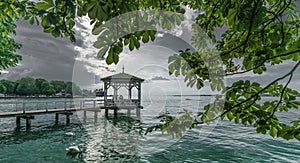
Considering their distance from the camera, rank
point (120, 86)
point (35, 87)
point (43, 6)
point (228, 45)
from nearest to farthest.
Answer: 1. point (43, 6)
2. point (228, 45)
3. point (120, 86)
4. point (35, 87)

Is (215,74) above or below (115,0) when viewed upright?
below

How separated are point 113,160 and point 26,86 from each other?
140385 millimetres

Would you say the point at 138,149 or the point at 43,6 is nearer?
the point at 43,6

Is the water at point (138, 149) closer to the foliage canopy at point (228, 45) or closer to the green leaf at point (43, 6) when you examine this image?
the foliage canopy at point (228, 45)

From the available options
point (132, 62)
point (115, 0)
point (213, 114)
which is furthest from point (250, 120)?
point (132, 62)

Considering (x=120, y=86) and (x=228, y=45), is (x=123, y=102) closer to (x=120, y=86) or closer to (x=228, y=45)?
(x=120, y=86)

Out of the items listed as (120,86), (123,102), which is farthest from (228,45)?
(123,102)

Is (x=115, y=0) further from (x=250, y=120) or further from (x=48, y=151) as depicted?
(x=48, y=151)

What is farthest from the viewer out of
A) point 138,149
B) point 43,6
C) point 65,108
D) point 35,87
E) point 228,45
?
point 35,87

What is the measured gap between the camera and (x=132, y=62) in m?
3.58

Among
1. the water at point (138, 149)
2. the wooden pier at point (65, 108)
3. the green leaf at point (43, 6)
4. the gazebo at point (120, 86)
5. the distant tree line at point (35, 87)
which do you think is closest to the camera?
the green leaf at point (43, 6)

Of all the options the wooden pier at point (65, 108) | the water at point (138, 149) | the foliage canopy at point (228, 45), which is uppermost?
the foliage canopy at point (228, 45)

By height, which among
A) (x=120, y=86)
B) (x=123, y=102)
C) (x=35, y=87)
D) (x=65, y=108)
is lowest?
(x=65, y=108)

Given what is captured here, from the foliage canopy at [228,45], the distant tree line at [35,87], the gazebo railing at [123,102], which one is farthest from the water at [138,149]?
the distant tree line at [35,87]
